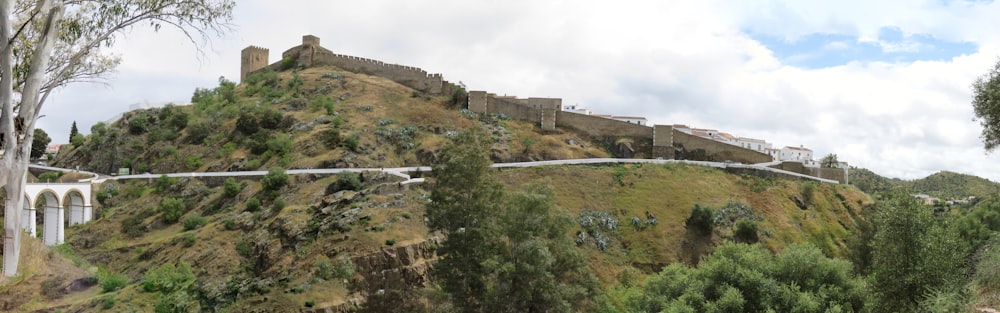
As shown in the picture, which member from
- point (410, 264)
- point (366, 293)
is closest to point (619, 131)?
point (410, 264)

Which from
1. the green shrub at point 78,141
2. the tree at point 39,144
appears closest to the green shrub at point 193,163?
the green shrub at point 78,141

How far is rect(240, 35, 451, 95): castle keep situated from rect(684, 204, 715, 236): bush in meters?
23.1

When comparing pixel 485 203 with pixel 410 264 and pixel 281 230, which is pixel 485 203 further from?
pixel 281 230

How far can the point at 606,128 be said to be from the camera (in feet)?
150

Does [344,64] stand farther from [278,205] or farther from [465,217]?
[465,217]

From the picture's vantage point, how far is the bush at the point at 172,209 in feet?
106

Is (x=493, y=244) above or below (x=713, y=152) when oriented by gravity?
below

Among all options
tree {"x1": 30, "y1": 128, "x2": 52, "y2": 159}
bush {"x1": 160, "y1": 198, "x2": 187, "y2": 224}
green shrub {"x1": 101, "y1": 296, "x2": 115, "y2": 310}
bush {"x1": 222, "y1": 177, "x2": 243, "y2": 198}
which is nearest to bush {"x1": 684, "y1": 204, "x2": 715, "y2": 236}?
bush {"x1": 222, "y1": 177, "x2": 243, "y2": 198}

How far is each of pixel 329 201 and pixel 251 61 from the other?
3529cm

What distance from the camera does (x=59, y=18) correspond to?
8469 mm

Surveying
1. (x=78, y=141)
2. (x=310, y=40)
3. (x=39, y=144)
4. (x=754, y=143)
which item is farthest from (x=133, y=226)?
(x=754, y=143)

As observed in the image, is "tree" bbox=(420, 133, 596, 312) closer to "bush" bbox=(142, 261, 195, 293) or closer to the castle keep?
"bush" bbox=(142, 261, 195, 293)

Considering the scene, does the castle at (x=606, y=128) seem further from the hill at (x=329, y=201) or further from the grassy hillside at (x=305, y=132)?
the hill at (x=329, y=201)

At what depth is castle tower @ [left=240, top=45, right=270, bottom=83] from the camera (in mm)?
57812
